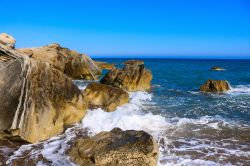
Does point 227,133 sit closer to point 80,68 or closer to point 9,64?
point 9,64

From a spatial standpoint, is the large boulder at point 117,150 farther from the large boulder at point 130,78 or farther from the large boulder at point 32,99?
the large boulder at point 130,78

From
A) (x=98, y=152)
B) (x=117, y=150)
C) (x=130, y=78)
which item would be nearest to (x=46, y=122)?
(x=98, y=152)

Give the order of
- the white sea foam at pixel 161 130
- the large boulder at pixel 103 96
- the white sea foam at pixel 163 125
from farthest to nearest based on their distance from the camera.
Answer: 1. the large boulder at pixel 103 96
2. the white sea foam at pixel 163 125
3. the white sea foam at pixel 161 130

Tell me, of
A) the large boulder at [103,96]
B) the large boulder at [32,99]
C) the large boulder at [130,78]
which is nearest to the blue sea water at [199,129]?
the large boulder at [103,96]

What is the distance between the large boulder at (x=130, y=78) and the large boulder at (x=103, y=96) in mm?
8831

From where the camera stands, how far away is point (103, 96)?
55.8 ft

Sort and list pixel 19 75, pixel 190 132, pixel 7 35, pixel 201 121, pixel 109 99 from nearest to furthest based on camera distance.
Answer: pixel 19 75 < pixel 190 132 < pixel 201 121 < pixel 109 99 < pixel 7 35

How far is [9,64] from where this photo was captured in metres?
10.8

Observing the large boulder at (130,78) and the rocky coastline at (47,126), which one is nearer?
the rocky coastline at (47,126)

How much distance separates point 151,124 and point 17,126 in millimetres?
5616

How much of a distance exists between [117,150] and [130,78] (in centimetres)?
1850

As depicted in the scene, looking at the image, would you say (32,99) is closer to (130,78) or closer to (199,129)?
(199,129)

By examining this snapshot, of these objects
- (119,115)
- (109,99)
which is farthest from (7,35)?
(119,115)

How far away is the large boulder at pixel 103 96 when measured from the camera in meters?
16.6
